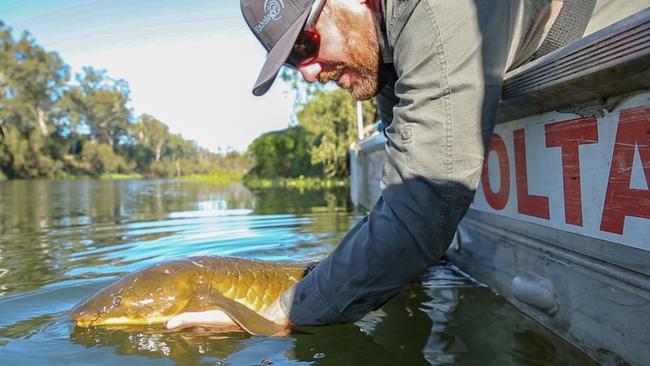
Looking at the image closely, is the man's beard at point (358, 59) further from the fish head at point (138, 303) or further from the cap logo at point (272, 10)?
the fish head at point (138, 303)

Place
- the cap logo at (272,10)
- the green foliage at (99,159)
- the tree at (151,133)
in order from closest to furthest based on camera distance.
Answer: the cap logo at (272,10), the green foliage at (99,159), the tree at (151,133)

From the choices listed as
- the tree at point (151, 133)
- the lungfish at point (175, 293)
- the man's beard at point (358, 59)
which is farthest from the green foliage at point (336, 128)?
the tree at point (151, 133)

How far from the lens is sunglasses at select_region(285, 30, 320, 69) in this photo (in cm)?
194

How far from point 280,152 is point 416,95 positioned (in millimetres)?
42169

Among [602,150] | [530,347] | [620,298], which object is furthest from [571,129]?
[530,347]

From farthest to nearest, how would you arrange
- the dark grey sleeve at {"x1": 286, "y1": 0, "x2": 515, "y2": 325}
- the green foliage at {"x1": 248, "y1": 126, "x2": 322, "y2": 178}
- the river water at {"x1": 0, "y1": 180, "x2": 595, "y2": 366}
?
1. the green foliage at {"x1": 248, "y1": 126, "x2": 322, "y2": 178}
2. the river water at {"x1": 0, "y1": 180, "x2": 595, "y2": 366}
3. the dark grey sleeve at {"x1": 286, "y1": 0, "x2": 515, "y2": 325}

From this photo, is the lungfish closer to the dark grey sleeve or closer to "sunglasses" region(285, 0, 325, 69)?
the dark grey sleeve

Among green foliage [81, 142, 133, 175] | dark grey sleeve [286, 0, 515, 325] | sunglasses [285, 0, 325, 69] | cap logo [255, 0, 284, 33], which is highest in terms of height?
green foliage [81, 142, 133, 175]

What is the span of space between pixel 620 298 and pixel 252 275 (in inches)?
66.6

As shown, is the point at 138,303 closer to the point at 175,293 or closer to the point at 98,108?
the point at 175,293

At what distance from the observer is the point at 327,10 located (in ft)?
5.99

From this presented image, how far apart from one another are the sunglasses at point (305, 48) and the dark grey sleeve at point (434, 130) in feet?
1.40

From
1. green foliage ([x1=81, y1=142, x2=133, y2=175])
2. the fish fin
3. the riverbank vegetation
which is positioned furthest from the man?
green foliage ([x1=81, y1=142, x2=133, y2=175])

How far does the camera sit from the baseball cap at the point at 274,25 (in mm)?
1753
